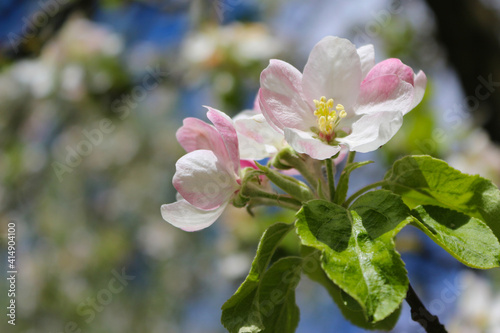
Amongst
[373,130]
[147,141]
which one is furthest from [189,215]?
[147,141]

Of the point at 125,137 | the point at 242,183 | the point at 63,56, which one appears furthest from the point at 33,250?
the point at 242,183

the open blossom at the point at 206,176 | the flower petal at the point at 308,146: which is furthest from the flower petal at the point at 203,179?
the flower petal at the point at 308,146

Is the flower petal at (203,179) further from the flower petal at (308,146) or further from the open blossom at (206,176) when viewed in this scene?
the flower petal at (308,146)

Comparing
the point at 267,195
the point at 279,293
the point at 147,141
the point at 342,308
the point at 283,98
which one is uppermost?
the point at 283,98

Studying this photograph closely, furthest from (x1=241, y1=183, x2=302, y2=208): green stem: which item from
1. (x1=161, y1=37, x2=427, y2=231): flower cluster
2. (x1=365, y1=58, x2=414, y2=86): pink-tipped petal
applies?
(x1=365, y1=58, x2=414, y2=86): pink-tipped petal

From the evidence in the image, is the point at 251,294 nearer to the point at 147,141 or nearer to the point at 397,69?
the point at 397,69

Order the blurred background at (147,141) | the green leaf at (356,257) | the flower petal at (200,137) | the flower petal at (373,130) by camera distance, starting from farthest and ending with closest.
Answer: the blurred background at (147,141) < the flower petal at (200,137) < the flower petal at (373,130) < the green leaf at (356,257)

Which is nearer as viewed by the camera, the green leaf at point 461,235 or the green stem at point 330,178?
the green leaf at point 461,235
